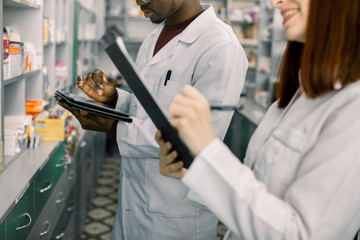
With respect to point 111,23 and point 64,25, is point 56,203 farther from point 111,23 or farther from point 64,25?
point 111,23

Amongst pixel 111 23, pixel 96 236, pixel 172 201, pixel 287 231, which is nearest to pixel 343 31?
pixel 287 231

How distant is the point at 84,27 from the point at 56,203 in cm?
369

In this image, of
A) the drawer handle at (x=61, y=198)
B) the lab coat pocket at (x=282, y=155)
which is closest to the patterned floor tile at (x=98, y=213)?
the drawer handle at (x=61, y=198)

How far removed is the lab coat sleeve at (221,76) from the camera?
1.60 m

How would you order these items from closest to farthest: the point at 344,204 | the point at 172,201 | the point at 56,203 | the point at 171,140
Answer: the point at 344,204 < the point at 171,140 < the point at 172,201 < the point at 56,203

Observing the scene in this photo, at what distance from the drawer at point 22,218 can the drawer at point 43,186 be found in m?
0.09

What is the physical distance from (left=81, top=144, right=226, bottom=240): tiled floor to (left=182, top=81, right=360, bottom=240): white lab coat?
10.3ft

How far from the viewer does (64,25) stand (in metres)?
4.29

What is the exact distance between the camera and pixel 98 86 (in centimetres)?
192

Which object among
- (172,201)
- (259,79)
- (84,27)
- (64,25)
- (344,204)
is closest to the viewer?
(344,204)

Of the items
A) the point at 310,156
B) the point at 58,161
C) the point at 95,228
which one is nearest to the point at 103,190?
the point at 95,228

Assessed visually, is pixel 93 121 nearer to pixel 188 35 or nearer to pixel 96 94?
pixel 96 94

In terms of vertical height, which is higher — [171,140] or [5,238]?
[171,140]

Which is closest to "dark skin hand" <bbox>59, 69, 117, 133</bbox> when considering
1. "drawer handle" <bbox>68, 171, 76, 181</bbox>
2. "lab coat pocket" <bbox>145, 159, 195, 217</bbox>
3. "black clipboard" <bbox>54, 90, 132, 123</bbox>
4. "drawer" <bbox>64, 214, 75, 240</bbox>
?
"black clipboard" <bbox>54, 90, 132, 123</bbox>
